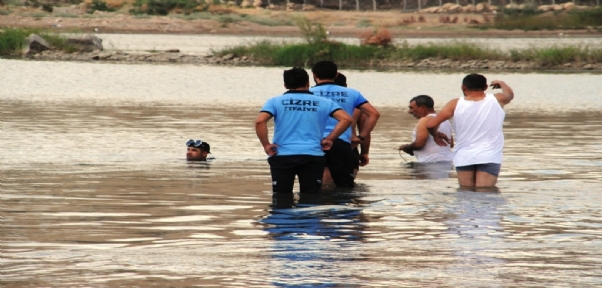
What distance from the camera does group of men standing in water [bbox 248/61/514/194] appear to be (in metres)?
12.4

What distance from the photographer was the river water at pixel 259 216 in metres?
9.09

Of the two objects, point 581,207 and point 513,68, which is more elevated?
point 581,207

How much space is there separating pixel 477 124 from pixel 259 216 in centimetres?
279

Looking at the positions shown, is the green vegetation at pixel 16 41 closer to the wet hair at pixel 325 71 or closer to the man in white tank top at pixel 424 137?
the man in white tank top at pixel 424 137

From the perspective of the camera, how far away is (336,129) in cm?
1254

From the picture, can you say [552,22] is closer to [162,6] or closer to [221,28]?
[221,28]

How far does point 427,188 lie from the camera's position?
47.9 ft

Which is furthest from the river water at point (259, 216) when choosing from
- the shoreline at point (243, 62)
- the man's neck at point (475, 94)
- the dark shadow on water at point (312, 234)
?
the shoreline at point (243, 62)

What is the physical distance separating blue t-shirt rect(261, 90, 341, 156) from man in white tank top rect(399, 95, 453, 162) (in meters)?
4.24

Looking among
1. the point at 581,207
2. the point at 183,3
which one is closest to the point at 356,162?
the point at 581,207

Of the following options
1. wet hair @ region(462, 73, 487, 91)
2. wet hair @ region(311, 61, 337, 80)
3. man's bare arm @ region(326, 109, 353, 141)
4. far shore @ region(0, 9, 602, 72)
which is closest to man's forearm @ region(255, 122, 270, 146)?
man's bare arm @ region(326, 109, 353, 141)

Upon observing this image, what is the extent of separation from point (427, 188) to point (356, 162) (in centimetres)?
114

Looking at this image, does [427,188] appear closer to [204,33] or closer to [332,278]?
[332,278]

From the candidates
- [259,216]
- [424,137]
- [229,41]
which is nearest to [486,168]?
[259,216]
